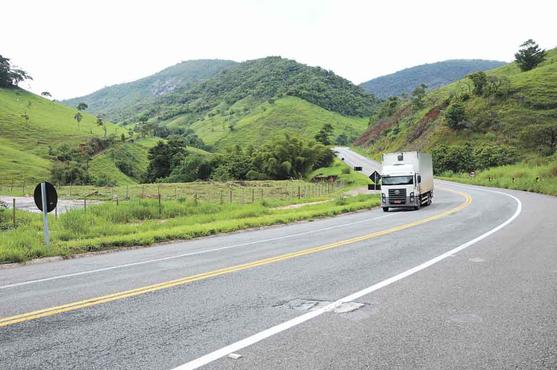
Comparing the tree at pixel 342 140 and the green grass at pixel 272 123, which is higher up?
the green grass at pixel 272 123

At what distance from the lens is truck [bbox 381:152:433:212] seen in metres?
28.2

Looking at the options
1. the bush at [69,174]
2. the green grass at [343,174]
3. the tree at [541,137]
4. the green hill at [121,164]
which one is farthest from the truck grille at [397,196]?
the bush at [69,174]

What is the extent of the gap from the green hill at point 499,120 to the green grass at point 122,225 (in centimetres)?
5473

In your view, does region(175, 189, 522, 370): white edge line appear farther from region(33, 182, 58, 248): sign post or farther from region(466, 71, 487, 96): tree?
region(466, 71, 487, 96): tree

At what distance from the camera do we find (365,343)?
5.01 meters

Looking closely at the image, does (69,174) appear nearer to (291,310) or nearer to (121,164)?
(121,164)

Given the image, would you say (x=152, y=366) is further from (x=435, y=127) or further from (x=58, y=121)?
(x=58, y=121)

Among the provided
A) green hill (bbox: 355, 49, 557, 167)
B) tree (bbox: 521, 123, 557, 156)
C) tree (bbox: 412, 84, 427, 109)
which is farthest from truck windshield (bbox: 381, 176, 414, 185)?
tree (bbox: 412, 84, 427, 109)

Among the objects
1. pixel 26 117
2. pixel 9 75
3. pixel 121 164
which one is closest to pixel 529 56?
pixel 121 164

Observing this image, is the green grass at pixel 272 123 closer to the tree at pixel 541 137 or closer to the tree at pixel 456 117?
the tree at pixel 456 117

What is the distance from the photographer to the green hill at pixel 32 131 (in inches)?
3322

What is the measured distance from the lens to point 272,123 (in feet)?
549

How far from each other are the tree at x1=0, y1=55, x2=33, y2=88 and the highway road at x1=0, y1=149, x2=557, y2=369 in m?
167

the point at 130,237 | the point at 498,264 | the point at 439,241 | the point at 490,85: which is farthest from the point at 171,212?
the point at 490,85
